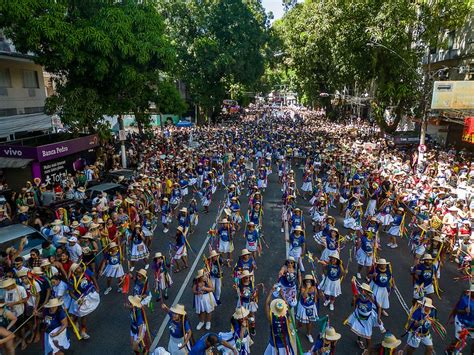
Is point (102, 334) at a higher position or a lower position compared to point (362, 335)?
lower

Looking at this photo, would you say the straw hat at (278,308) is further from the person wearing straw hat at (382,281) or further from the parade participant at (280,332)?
the person wearing straw hat at (382,281)

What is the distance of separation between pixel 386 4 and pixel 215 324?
22943 millimetres

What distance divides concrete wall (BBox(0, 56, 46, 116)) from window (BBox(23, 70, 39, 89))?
0.15m

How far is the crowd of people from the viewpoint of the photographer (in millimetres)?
6609

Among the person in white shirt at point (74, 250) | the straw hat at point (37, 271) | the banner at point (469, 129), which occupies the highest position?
the banner at point (469, 129)

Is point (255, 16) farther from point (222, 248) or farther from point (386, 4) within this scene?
point (222, 248)

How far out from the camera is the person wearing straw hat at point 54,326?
257 inches

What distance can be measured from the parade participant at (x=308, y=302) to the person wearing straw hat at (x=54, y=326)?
14.5ft

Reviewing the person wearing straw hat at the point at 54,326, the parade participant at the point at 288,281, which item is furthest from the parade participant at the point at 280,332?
the person wearing straw hat at the point at 54,326

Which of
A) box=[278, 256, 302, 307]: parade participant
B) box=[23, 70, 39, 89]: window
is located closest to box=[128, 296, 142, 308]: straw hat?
box=[278, 256, 302, 307]: parade participant

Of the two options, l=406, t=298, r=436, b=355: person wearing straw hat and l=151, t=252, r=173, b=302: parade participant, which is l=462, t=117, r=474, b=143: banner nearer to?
l=406, t=298, r=436, b=355: person wearing straw hat

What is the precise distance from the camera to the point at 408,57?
25.0 meters

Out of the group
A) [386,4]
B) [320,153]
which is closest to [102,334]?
[320,153]

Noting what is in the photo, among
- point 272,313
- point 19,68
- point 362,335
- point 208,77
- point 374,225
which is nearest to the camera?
point 272,313
